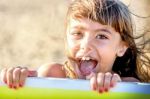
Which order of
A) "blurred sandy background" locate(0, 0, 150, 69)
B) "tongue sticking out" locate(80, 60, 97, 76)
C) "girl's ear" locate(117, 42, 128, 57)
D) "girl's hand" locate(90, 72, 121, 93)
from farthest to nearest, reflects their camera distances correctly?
"blurred sandy background" locate(0, 0, 150, 69), "girl's ear" locate(117, 42, 128, 57), "tongue sticking out" locate(80, 60, 97, 76), "girl's hand" locate(90, 72, 121, 93)

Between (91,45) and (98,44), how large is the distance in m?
0.03

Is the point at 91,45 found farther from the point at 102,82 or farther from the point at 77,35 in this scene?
the point at 102,82

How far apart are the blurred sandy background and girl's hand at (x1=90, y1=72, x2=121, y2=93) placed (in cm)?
177

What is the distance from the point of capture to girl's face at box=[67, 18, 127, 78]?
5.27ft

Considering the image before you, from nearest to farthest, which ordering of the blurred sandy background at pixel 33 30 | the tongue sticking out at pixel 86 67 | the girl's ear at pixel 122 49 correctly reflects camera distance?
the tongue sticking out at pixel 86 67
the girl's ear at pixel 122 49
the blurred sandy background at pixel 33 30

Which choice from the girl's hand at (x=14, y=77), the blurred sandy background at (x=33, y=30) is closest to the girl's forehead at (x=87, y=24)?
the girl's hand at (x=14, y=77)

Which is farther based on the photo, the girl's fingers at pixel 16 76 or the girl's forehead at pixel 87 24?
the girl's forehead at pixel 87 24

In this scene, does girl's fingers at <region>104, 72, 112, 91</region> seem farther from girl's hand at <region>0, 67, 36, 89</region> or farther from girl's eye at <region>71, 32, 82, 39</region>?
girl's eye at <region>71, 32, 82, 39</region>

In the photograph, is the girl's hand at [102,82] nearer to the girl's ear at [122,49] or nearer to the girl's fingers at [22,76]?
the girl's fingers at [22,76]

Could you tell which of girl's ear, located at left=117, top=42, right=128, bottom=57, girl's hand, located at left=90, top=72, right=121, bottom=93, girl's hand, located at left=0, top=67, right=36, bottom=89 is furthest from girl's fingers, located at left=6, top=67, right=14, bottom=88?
girl's ear, located at left=117, top=42, right=128, bottom=57

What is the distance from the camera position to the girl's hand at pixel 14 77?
1.29 m

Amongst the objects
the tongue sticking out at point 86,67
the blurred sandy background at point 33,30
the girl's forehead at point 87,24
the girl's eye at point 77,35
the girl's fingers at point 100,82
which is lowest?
the blurred sandy background at point 33,30

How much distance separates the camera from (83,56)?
160 centimetres

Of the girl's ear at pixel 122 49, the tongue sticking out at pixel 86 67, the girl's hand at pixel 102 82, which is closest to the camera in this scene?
the girl's hand at pixel 102 82
